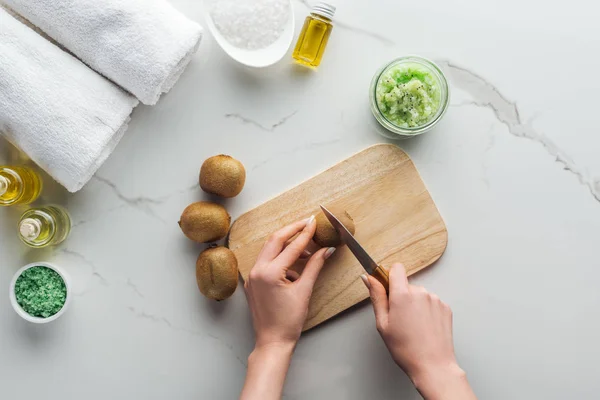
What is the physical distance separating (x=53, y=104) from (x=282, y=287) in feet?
1.91

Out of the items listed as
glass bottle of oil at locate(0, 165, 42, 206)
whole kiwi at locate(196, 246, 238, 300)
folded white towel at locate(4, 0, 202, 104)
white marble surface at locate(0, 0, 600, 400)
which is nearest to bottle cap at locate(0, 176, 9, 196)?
glass bottle of oil at locate(0, 165, 42, 206)

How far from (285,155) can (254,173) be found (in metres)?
0.08

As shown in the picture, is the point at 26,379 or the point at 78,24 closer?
the point at 78,24

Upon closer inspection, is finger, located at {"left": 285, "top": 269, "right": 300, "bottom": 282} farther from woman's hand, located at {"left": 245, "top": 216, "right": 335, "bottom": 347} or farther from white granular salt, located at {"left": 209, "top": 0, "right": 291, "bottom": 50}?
white granular salt, located at {"left": 209, "top": 0, "right": 291, "bottom": 50}

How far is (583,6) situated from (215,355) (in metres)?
1.14

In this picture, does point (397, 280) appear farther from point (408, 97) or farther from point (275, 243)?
point (408, 97)

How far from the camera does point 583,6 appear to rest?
117cm

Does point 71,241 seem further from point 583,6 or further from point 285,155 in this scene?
point 583,6

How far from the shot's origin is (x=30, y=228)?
109 centimetres

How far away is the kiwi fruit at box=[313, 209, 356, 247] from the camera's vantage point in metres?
1.08

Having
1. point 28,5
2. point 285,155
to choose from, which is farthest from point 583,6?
point 28,5

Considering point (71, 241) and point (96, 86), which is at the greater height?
point (96, 86)

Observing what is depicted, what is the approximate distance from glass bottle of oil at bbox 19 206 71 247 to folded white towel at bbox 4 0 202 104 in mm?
346

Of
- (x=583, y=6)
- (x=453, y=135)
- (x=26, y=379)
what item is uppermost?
(x=583, y=6)
